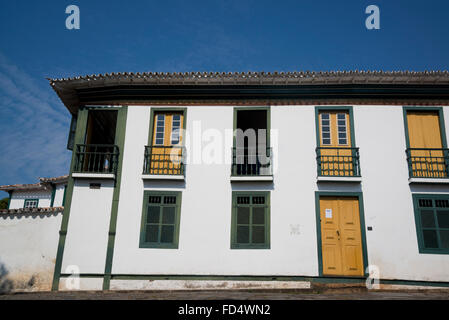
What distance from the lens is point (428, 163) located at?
1080 centimetres

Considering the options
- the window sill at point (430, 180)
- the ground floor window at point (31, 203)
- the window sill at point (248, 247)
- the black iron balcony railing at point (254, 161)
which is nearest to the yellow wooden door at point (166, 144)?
the black iron balcony railing at point (254, 161)

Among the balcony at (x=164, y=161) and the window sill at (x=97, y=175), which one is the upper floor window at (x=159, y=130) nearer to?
the balcony at (x=164, y=161)

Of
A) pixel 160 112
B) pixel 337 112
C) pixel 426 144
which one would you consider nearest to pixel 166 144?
pixel 160 112

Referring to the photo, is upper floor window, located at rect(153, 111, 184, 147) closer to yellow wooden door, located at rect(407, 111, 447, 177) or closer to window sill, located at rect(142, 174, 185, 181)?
window sill, located at rect(142, 174, 185, 181)

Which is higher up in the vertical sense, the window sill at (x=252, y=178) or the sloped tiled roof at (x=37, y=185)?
the sloped tiled roof at (x=37, y=185)

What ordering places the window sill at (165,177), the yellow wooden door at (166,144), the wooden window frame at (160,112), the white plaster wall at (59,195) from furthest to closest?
the white plaster wall at (59,195)
the wooden window frame at (160,112)
the yellow wooden door at (166,144)
the window sill at (165,177)

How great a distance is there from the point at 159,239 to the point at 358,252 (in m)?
6.16

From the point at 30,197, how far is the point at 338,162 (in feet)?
72.9

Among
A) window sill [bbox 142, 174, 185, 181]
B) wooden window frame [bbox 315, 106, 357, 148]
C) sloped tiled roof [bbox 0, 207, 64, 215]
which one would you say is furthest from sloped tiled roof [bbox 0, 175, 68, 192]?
wooden window frame [bbox 315, 106, 357, 148]

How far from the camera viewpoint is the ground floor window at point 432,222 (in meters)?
10.2

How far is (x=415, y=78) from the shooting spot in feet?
36.2

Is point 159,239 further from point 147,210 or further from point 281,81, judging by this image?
point 281,81

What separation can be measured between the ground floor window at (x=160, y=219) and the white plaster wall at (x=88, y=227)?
1.21m

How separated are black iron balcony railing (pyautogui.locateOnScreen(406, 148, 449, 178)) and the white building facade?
34mm
